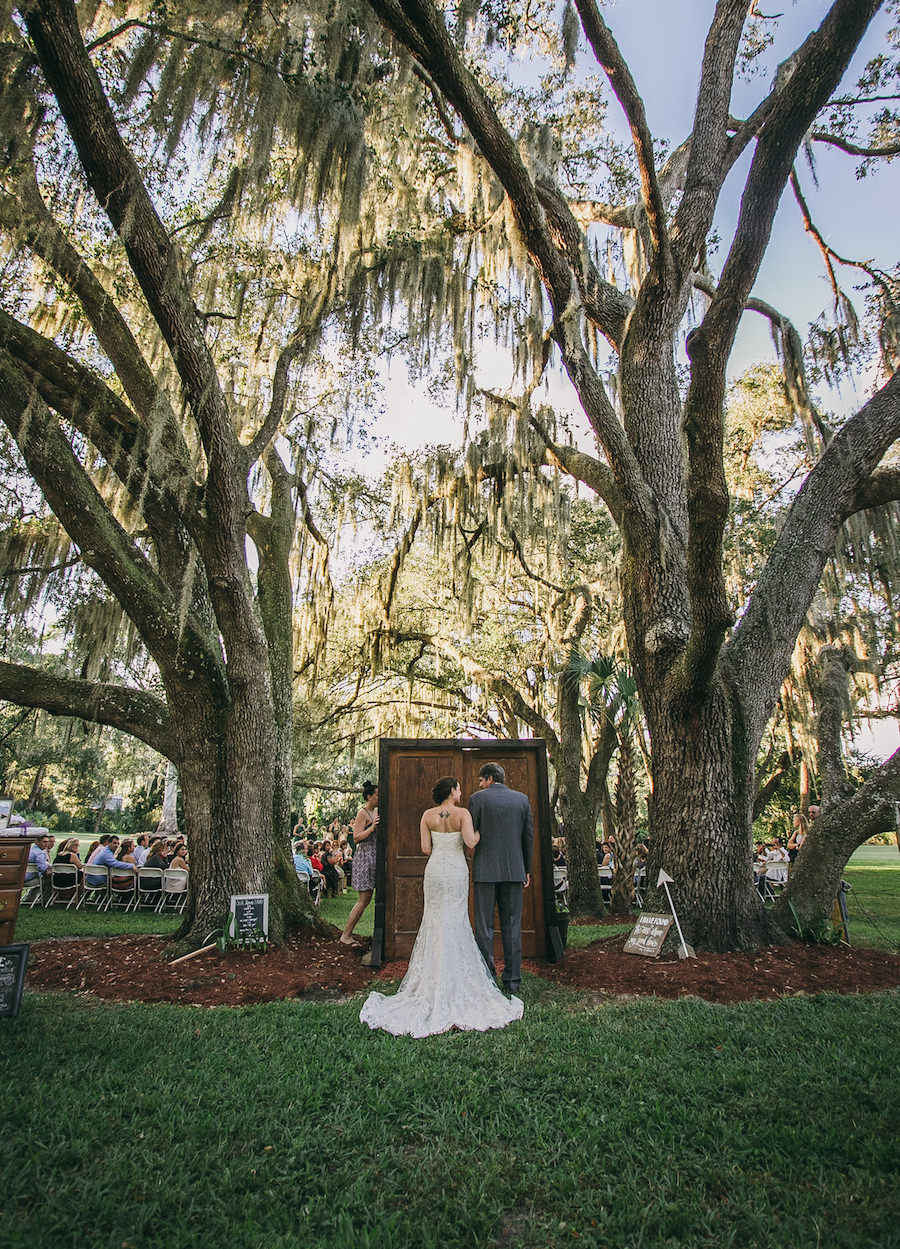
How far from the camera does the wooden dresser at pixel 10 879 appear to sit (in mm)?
3967

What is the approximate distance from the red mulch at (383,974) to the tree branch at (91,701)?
175 cm

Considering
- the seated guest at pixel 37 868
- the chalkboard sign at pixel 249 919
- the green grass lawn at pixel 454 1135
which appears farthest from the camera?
the seated guest at pixel 37 868

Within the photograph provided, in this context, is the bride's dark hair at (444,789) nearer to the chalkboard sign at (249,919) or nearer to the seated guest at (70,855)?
the chalkboard sign at (249,919)

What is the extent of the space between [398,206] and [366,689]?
31.0ft

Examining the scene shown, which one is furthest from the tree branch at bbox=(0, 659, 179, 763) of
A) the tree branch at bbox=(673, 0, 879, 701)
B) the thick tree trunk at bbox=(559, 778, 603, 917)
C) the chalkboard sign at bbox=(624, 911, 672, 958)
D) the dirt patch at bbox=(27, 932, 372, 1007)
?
the thick tree trunk at bbox=(559, 778, 603, 917)

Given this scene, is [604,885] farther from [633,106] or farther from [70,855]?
[633,106]

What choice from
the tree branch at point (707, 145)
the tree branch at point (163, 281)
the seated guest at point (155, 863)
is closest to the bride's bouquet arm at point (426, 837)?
the tree branch at point (163, 281)

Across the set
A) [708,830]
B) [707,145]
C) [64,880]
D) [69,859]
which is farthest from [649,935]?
[69,859]

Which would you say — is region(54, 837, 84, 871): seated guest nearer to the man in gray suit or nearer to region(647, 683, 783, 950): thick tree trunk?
the man in gray suit

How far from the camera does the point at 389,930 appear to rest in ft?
17.9

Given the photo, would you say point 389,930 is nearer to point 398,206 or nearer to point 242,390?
point 242,390

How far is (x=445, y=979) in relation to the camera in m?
4.00

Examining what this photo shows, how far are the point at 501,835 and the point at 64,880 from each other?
859 centimetres

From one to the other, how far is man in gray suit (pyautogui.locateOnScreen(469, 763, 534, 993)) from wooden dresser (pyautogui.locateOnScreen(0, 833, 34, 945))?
283 cm
